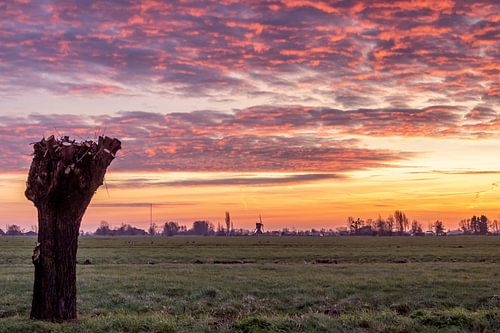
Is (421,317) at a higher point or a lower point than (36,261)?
lower

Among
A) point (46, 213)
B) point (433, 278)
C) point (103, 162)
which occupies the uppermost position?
point (103, 162)

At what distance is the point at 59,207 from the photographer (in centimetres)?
1513

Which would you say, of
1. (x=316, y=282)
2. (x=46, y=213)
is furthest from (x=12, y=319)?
(x=316, y=282)

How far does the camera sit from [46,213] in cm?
1510

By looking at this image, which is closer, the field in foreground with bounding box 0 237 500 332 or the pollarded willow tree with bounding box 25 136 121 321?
the field in foreground with bounding box 0 237 500 332

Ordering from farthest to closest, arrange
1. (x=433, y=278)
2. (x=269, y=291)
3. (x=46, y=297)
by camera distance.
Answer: (x=433, y=278) → (x=269, y=291) → (x=46, y=297)

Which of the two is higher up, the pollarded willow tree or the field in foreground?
the pollarded willow tree

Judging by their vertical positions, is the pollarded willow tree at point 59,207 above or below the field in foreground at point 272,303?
above

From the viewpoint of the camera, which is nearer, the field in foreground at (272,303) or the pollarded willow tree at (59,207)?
the field in foreground at (272,303)

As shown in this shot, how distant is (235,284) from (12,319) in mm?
14952

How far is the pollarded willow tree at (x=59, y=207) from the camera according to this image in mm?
14797

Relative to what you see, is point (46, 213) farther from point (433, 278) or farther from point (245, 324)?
point (433, 278)

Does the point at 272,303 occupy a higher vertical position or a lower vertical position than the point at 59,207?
lower

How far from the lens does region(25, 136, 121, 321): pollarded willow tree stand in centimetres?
1480
